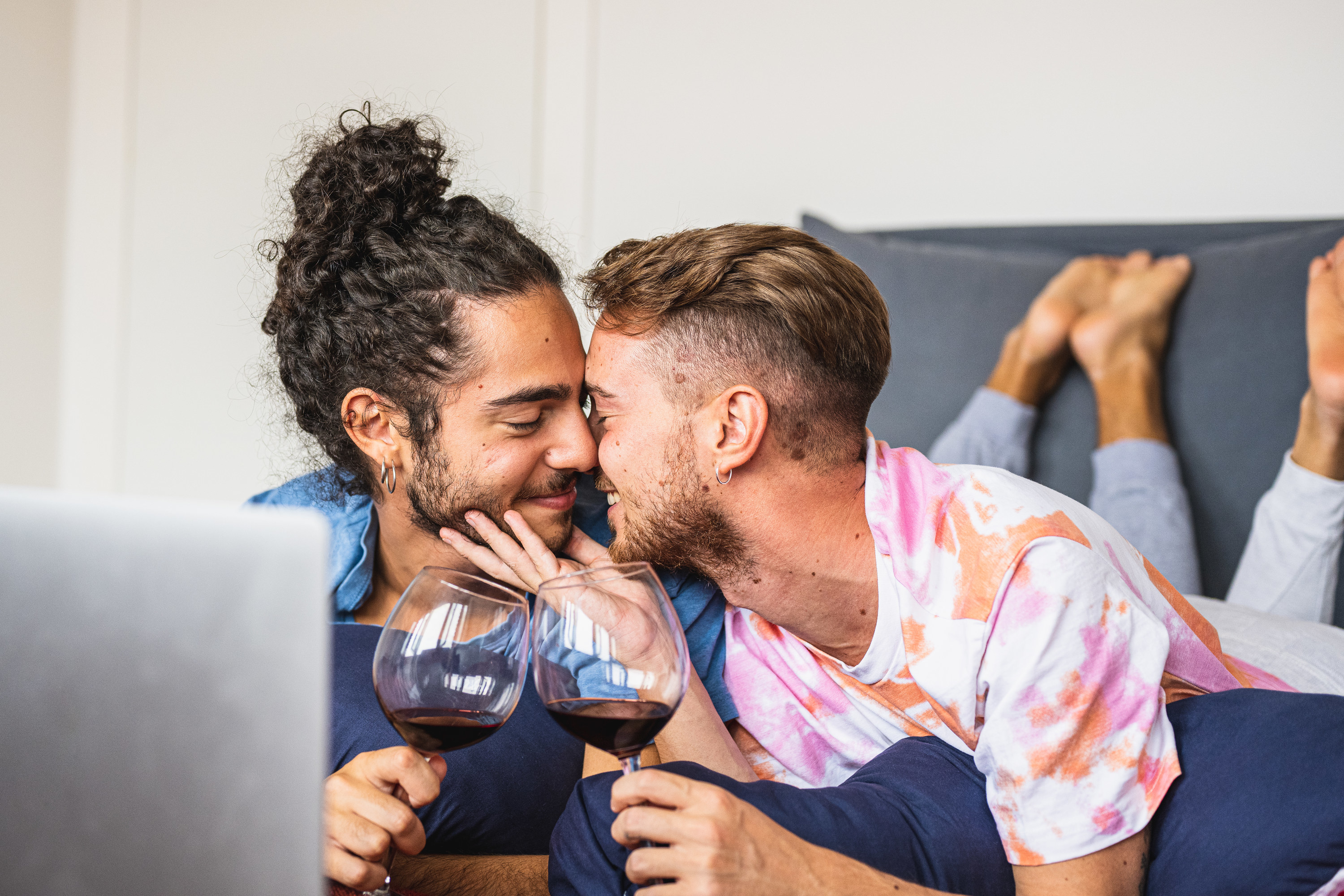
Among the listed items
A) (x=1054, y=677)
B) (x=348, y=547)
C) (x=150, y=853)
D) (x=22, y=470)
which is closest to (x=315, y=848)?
(x=150, y=853)

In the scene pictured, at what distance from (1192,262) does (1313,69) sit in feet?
2.25

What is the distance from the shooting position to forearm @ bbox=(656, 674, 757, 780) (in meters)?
1.16

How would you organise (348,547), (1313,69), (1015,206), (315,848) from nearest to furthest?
(315,848) < (348,547) < (1313,69) < (1015,206)

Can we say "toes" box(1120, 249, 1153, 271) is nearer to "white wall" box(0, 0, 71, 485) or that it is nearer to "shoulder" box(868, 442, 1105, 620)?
"shoulder" box(868, 442, 1105, 620)

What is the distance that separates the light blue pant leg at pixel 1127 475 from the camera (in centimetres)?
185

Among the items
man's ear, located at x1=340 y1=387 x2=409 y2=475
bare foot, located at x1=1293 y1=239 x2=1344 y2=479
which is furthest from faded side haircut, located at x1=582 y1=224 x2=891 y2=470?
bare foot, located at x1=1293 y1=239 x2=1344 y2=479

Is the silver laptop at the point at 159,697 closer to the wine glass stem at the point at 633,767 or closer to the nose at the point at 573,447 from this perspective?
the wine glass stem at the point at 633,767

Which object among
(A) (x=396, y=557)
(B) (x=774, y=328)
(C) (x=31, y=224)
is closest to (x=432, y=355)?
(A) (x=396, y=557)

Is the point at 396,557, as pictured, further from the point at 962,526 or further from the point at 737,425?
the point at 962,526

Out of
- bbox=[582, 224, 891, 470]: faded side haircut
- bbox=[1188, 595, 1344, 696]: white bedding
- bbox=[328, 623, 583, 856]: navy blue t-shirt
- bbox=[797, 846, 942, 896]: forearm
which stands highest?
bbox=[582, 224, 891, 470]: faded side haircut

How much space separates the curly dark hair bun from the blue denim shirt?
210 mm

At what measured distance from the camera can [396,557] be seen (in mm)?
1541

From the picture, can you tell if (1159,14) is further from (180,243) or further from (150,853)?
(180,243)

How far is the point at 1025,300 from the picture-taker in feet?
6.84
